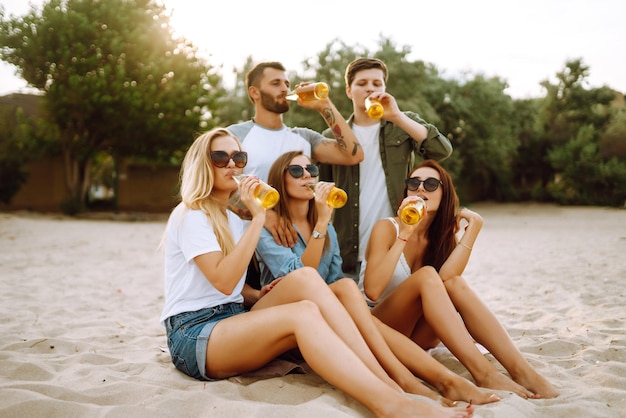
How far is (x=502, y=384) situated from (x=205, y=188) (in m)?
1.87

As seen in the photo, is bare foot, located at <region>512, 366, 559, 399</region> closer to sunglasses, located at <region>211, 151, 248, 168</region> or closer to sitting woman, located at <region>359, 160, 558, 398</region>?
sitting woman, located at <region>359, 160, 558, 398</region>

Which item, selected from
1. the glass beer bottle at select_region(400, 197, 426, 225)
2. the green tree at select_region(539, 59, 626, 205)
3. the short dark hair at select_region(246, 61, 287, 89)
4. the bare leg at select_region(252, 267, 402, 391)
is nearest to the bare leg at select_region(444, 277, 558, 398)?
the glass beer bottle at select_region(400, 197, 426, 225)

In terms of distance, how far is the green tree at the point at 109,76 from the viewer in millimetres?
15609

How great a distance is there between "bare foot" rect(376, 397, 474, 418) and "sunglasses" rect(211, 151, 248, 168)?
4.89ft

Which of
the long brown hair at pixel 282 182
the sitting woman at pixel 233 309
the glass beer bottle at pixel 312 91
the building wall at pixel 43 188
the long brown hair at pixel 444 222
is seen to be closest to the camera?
the sitting woman at pixel 233 309

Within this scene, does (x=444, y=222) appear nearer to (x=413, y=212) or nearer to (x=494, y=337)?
(x=413, y=212)

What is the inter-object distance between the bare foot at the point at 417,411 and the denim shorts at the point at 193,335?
947 millimetres

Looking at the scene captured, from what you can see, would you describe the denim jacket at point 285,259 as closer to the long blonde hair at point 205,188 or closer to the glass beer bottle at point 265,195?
the long blonde hair at point 205,188

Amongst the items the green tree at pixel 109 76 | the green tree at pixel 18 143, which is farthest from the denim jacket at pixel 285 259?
the green tree at pixel 18 143

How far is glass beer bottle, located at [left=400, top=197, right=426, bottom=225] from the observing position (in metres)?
3.11

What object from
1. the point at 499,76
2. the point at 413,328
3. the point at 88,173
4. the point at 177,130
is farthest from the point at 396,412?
the point at 499,76

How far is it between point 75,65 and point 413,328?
50.5 ft

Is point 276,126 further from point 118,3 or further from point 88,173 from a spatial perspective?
point 88,173

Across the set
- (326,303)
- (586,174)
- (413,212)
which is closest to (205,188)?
(326,303)
